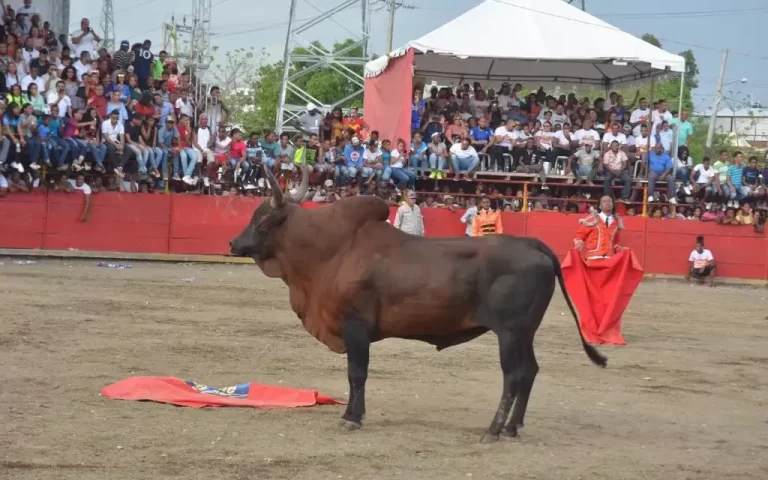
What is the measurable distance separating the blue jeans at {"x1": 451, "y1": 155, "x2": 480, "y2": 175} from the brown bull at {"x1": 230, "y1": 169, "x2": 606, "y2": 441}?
14453 millimetres

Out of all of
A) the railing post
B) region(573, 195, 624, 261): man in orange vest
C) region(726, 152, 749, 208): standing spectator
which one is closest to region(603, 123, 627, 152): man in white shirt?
the railing post

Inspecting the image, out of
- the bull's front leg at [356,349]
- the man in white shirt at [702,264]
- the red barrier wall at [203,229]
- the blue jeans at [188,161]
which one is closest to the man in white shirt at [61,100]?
the red barrier wall at [203,229]

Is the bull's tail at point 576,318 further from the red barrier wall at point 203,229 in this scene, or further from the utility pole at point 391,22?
the utility pole at point 391,22

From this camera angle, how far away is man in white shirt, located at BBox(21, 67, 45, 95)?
19.7 m

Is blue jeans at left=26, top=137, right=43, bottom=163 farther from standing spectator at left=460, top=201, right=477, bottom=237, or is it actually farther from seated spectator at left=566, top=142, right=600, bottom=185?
seated spectator at left=566, top=142, right=600, bottom=185

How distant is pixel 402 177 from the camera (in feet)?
71.9

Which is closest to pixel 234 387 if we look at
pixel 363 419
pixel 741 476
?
pixel 363 419

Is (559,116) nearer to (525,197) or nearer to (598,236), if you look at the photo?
(525,197)

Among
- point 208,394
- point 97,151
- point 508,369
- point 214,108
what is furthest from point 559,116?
point 508,369

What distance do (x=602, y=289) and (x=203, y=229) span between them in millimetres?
10436

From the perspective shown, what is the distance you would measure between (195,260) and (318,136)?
13.6 feet

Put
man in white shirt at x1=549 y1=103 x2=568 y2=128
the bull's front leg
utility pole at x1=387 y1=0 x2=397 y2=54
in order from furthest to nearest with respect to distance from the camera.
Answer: utility pole at x1=387 y1=0 x2=397 y2=54, man in white shirt at x1=549 y1=103 x2=568 y2=128, the bull's front leg

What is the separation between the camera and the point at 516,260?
7.42 metres

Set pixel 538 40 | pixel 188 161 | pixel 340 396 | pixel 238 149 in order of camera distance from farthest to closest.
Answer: pixel 538 40 → pixel 238 149 → pixel 188 161 → pixel 340 396
